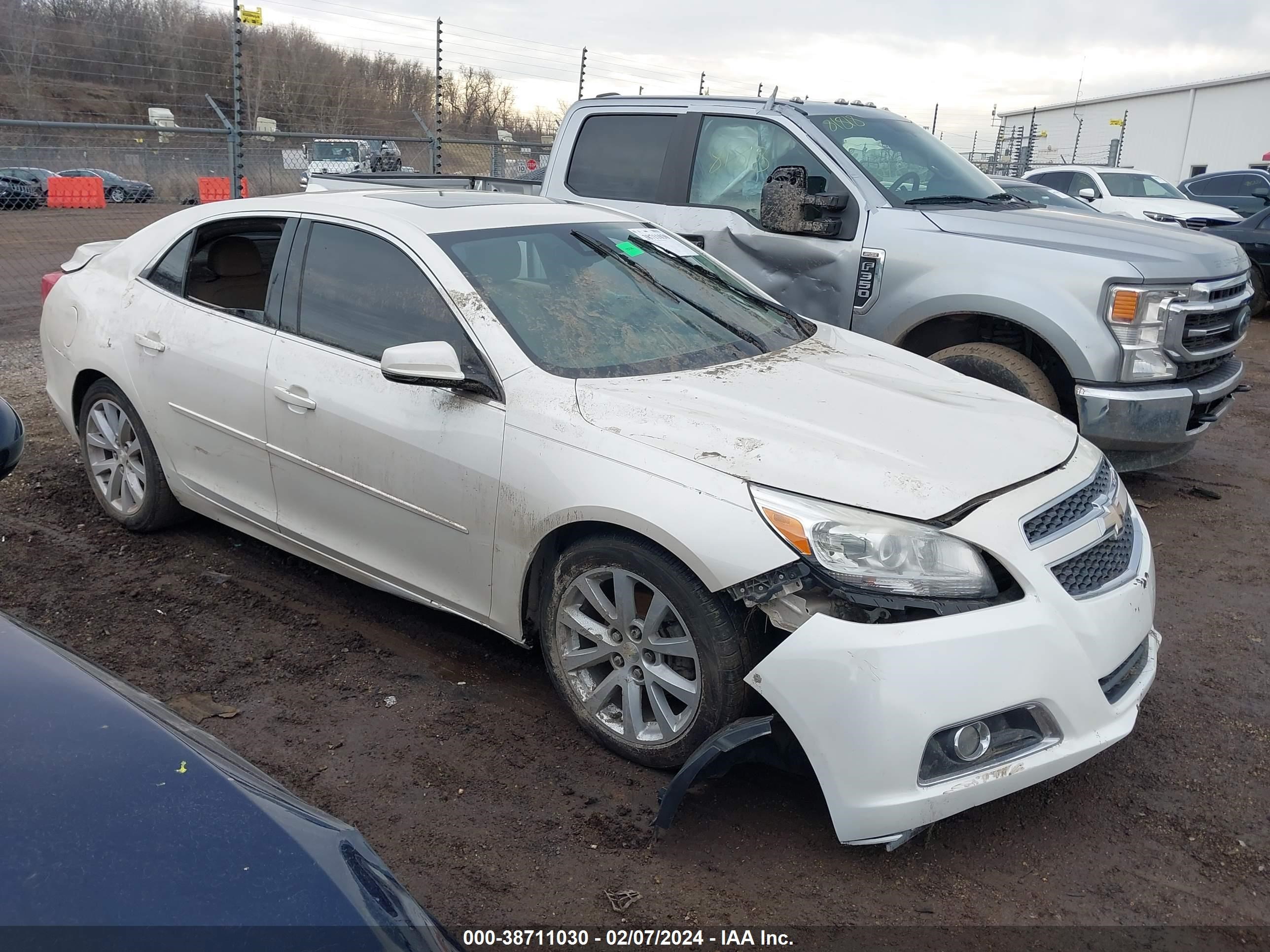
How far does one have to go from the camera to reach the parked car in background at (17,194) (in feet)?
52.4

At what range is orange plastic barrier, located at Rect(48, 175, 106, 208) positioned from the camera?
2047 cm

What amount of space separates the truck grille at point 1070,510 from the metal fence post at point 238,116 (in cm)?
926

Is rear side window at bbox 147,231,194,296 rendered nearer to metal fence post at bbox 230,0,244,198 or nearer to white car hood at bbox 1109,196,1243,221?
metal fence post at bbox 230,0,244,198

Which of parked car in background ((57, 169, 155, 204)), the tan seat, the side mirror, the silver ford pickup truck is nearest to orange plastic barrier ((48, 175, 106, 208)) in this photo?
parked car in background ((57, 169, 155, 204))

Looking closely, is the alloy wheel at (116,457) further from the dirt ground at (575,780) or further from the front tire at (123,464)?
the dirt ground at (575,780)

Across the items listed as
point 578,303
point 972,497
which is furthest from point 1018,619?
point 578,303

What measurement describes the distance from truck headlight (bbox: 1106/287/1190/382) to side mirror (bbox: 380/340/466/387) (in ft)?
11.4

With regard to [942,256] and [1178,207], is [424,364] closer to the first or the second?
[942,256]

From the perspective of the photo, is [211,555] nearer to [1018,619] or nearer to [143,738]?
[143,738]

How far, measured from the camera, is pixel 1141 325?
16.8 ft

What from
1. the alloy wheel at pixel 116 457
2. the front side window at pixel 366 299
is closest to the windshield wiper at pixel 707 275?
the front side window at pixel 366 299

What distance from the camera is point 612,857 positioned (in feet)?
9.08

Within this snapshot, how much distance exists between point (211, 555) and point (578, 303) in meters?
2.26

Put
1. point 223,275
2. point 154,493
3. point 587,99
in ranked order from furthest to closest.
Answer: point 587,99 < point 154,493 < point 223,275
